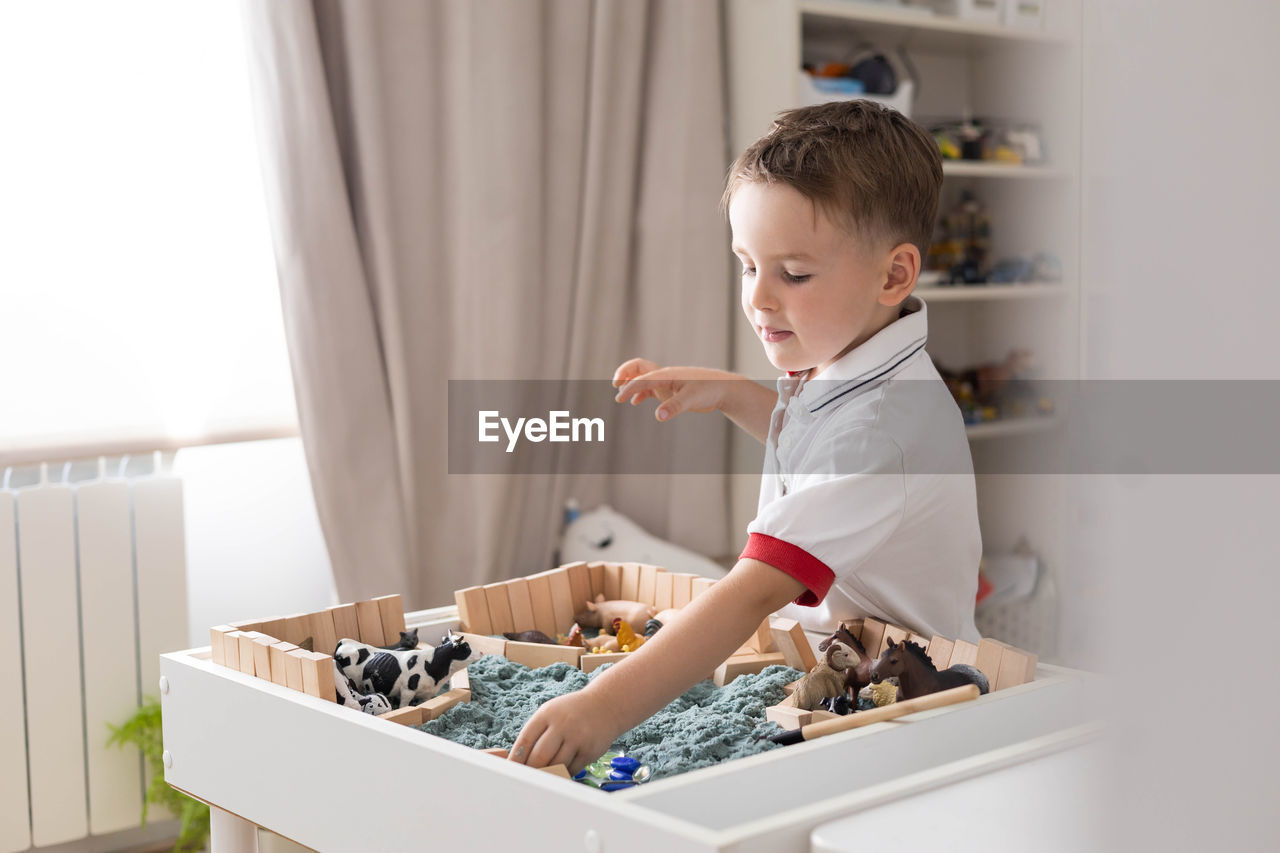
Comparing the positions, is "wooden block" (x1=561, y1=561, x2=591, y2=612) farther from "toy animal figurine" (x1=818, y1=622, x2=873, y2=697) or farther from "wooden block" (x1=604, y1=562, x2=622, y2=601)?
"toy animal figurine" (x1=818, y1=622, x2=873, y2=697)

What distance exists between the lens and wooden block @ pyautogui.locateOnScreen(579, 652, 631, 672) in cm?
82

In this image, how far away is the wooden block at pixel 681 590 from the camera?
97 centimetres

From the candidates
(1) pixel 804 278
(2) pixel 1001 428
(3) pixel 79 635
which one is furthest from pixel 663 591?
(2) pixel 1001 428

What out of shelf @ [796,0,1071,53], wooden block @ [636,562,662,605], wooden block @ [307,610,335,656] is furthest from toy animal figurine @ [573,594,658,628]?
shelf @ [796,0,1071,53]

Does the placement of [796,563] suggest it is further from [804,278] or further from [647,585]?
[647,585]

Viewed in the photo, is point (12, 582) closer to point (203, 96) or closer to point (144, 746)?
point (144, 746)

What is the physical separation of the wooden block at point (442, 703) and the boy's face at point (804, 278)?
13.2 inches

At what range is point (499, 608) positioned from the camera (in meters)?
0.96

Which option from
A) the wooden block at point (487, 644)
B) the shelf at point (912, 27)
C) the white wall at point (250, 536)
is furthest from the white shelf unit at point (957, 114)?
the wooden block at point (487, 644)

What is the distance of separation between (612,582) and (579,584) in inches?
1.2

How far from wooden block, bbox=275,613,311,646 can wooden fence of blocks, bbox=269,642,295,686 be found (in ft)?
0.31

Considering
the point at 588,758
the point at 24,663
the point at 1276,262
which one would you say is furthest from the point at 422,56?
the point at 1276,262

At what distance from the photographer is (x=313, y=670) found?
2.34 ft

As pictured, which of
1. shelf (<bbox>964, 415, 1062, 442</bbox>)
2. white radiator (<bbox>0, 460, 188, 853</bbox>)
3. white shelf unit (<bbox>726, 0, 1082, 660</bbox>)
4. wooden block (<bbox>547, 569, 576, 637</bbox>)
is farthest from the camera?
shelf (<bbox>964, 415, 1062, 442</bbox>)
